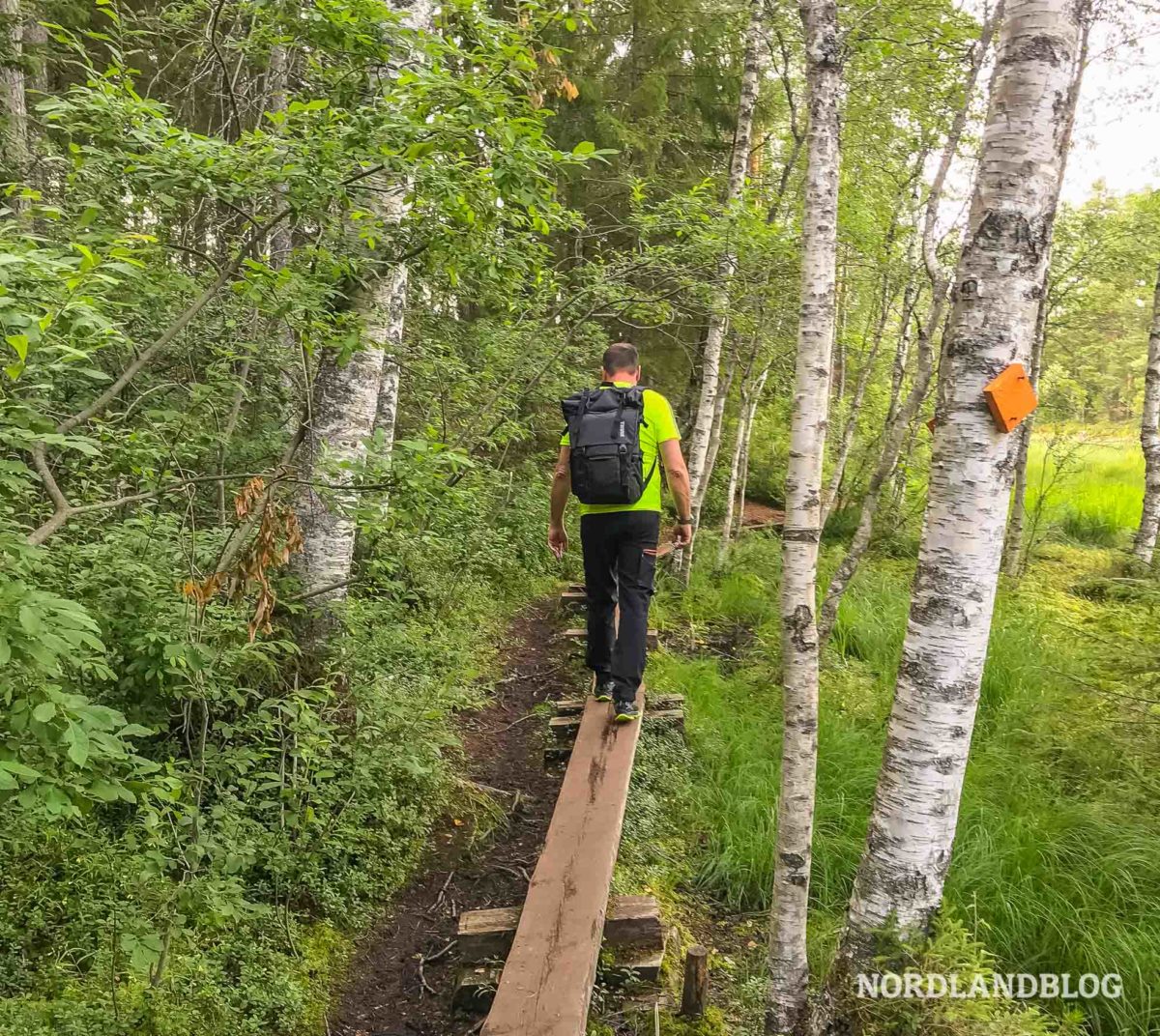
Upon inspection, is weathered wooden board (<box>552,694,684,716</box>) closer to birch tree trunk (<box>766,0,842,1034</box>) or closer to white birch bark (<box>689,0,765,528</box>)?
birch tree trunk (<box>766,0,842,1034</box>)

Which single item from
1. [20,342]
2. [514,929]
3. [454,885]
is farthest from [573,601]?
[20,342]

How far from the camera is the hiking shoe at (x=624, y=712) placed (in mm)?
5105

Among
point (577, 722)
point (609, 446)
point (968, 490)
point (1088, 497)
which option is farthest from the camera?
point (1088, 497)

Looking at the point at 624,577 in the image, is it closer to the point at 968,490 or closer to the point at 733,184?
the point at 968,490

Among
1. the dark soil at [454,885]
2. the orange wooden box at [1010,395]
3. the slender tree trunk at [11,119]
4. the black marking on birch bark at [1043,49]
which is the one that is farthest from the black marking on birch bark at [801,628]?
the slender tree trunk at [11,119]

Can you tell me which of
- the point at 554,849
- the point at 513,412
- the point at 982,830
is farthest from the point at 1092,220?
the point at 554,849

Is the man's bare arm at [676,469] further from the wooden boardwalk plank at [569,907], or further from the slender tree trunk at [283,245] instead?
the slender tree trunk at [283,245]

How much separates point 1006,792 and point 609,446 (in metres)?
3.63

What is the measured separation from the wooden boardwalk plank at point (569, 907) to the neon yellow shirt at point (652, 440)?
157 cm

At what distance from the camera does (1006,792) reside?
5090mm

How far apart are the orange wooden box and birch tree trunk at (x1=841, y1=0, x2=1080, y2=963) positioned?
0.04 m

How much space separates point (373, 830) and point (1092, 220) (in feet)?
44.2

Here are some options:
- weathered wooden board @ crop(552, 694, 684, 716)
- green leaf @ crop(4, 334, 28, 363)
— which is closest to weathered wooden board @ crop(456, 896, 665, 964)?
weathered wooden board @ crop(552, 694, 684, 716)

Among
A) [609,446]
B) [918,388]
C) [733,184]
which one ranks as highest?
[733,184]
